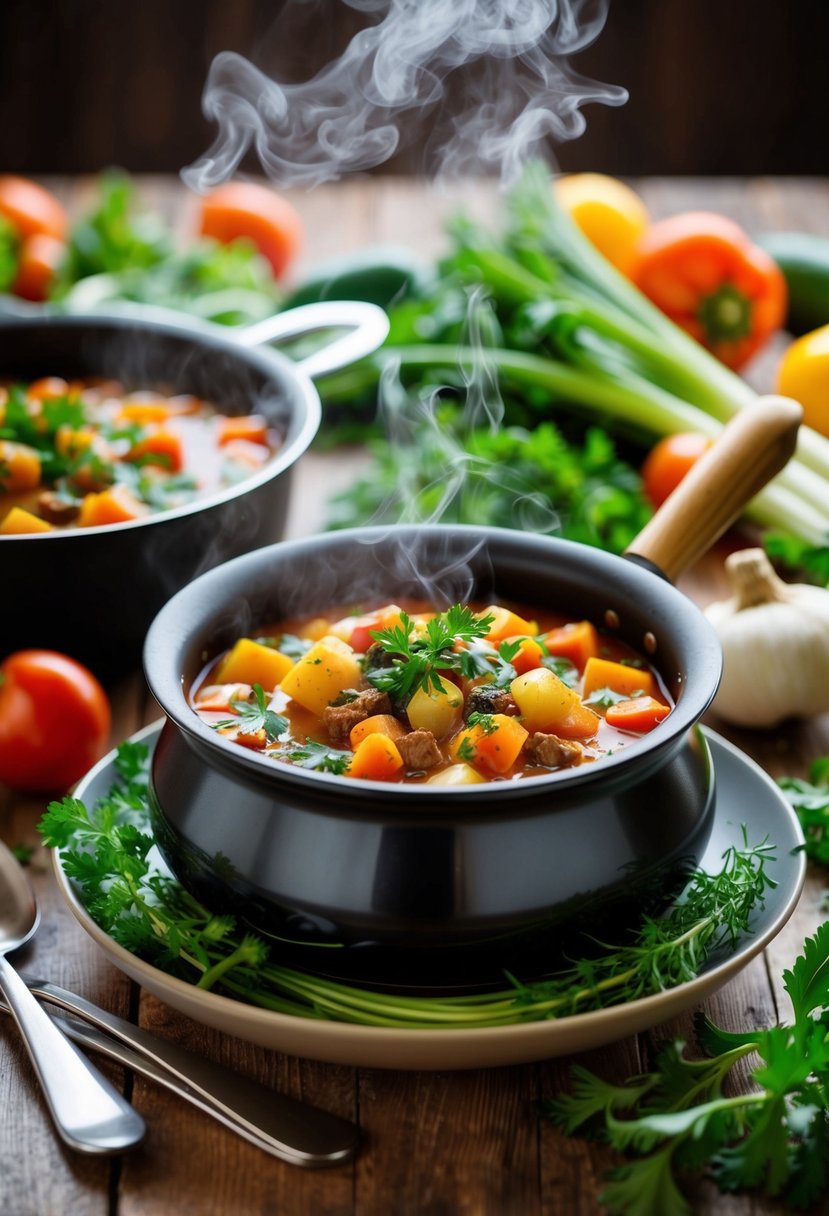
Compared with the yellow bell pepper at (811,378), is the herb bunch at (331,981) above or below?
below

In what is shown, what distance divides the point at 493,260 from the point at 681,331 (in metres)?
0.59

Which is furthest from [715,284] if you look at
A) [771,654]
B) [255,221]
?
[771,654]

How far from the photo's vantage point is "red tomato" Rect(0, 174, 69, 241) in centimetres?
467

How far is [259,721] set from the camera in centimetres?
212

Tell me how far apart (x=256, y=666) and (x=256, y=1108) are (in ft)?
2.33

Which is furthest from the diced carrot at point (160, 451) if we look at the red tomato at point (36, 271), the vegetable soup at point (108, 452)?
the red tomato at point (36, 271)

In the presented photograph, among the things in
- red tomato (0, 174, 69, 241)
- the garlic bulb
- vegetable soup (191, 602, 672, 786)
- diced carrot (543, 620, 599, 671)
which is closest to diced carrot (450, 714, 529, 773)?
vegetable soup (191, 602, 672, 786)

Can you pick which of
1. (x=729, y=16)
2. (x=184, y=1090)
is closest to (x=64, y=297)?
(x=184, y=1090)

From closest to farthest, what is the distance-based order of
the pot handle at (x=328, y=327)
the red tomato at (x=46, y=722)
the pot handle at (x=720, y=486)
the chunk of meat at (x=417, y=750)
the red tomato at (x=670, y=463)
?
the chunk of meat at (x=417, y=750), the pot handle at (x=720, y=486), the red tomato at (x=46, y=722), the pot handle at (x=328, y=327), the red tomato at (x=670, y=463)

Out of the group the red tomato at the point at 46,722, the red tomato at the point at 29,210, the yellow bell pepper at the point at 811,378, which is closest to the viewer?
the red tomato at the point at 46,722

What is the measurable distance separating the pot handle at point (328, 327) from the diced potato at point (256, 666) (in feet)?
3.72

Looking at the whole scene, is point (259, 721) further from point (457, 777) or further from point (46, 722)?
point (46, 722)

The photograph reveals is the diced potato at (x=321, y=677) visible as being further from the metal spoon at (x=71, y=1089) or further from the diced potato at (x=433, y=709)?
the metal spoon at (x=71, y=1089)

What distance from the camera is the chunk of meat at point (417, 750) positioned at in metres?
1.98
